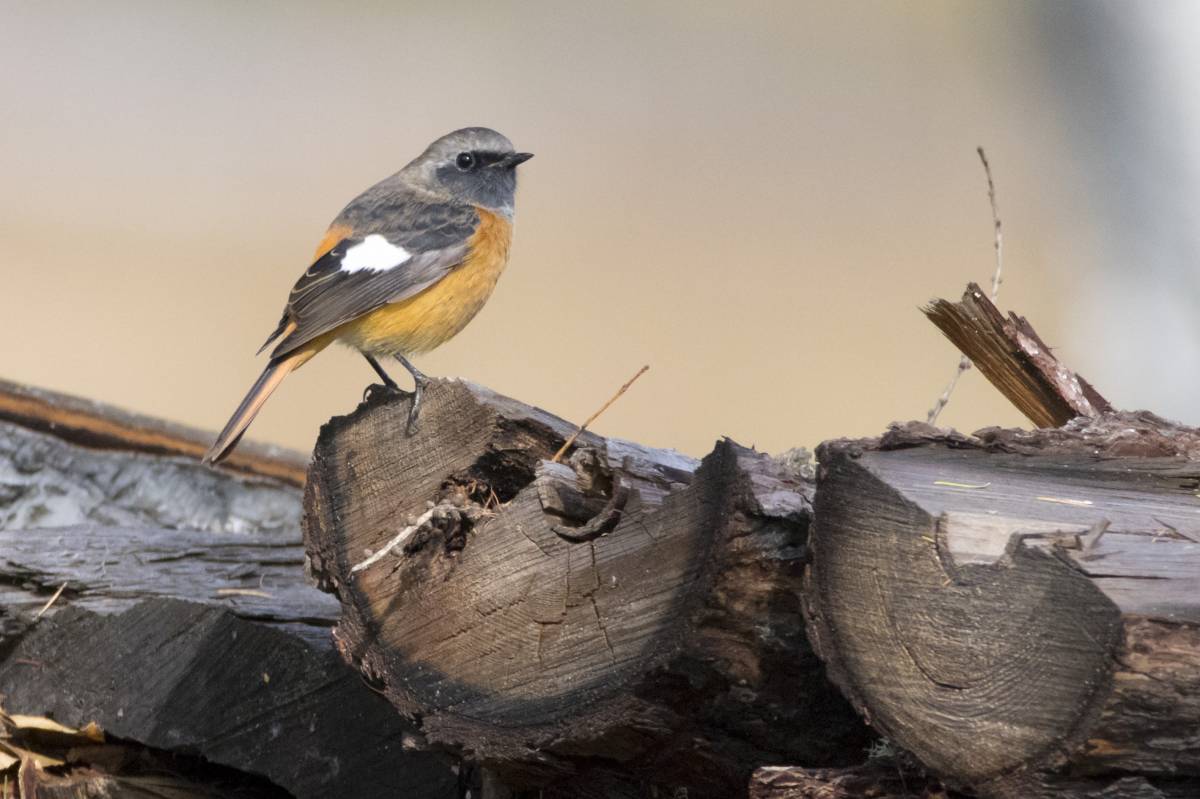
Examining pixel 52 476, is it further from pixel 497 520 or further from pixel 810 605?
pixel 810 605

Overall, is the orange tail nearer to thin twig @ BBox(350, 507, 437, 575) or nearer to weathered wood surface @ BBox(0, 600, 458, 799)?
weathered wood surface @ BBox(0, 600, 458, 799)

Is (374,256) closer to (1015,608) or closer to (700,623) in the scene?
(700,623)

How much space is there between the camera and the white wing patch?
3.91 m

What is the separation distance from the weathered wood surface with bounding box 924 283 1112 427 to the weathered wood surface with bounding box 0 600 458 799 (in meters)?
1.50

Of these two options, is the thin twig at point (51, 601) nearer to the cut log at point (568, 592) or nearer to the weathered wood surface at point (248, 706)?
the weathered wood surface at point (248, 706)

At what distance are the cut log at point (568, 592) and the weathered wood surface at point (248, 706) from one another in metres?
0.40

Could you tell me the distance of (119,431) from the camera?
4.86 m

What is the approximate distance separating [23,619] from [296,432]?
501cm

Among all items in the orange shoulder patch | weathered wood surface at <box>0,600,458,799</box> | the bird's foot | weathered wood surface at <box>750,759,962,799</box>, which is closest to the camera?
weathered wood surface at <box>750,759,962,799</box>

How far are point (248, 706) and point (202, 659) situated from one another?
0.16 metres

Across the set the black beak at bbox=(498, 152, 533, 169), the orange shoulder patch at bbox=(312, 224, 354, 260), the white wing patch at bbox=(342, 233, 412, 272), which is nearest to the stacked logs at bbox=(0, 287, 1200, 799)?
the white wing patch at bbox=(342, 233, 412, 272)

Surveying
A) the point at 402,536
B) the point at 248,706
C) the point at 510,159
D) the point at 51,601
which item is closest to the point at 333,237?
the point at 510,159

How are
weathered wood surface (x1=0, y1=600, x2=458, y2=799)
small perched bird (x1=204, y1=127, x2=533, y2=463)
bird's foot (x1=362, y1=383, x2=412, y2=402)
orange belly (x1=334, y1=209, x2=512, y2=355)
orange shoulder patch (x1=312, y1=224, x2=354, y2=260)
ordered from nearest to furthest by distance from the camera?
bird's foot (x1=362, y1=383, x2=412, y2=402) < weathered wood surface (x1=0, y1=600, x2=458, y2=799) < small perched bird (x1=204, y1=127, x2=533, y2=463) < orange belly (x1=334, y1=209, x2=512, y2=355) < orange shoulder patch (x1=312, y1=224, x2=354, y2=260)

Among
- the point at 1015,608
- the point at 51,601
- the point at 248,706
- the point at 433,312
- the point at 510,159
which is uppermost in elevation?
the point at 510,159
